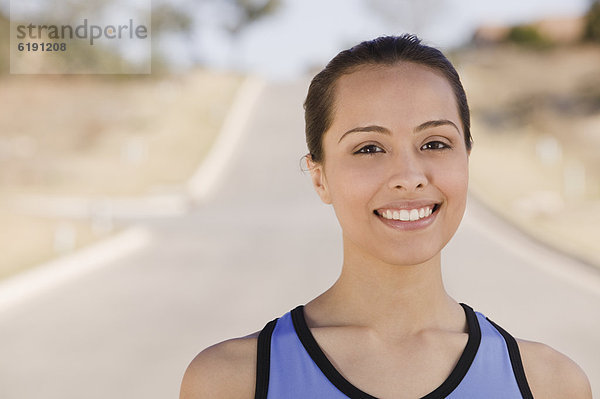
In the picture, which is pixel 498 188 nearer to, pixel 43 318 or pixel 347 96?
pixel 43 318

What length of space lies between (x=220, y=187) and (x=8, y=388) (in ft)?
54.2

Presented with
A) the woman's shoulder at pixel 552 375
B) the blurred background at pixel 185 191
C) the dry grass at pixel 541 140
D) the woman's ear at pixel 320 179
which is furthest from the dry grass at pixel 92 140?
the woman's shoulder at pixel 552 375

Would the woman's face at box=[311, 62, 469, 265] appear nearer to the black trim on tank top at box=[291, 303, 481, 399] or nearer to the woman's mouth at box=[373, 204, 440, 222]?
the woman's mouth at box=[373, 204, 440, 222]

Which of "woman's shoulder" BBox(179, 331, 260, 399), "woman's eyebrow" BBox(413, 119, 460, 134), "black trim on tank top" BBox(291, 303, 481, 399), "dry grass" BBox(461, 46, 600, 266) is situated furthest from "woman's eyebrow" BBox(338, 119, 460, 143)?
"dry grass" BBox(461, 46, 600, 266)

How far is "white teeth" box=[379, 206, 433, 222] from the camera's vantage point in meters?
1.81

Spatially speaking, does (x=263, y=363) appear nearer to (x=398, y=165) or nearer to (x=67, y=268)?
(x=398, y=165)

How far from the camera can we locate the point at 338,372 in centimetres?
181

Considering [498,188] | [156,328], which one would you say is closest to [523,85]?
[498,188]

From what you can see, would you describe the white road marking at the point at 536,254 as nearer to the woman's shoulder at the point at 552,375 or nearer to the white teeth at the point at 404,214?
the woman's shoulder at the point at 552,375

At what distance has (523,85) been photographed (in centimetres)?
3781

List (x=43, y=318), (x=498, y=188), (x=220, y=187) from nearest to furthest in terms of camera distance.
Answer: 1. (x=43, y=318)
2. (x=498, y=188)
3. (x=220, y=187)

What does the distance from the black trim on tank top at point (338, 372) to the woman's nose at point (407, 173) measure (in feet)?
1.42

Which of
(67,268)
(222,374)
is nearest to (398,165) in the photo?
(222,374)

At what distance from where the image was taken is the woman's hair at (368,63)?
195 cm
